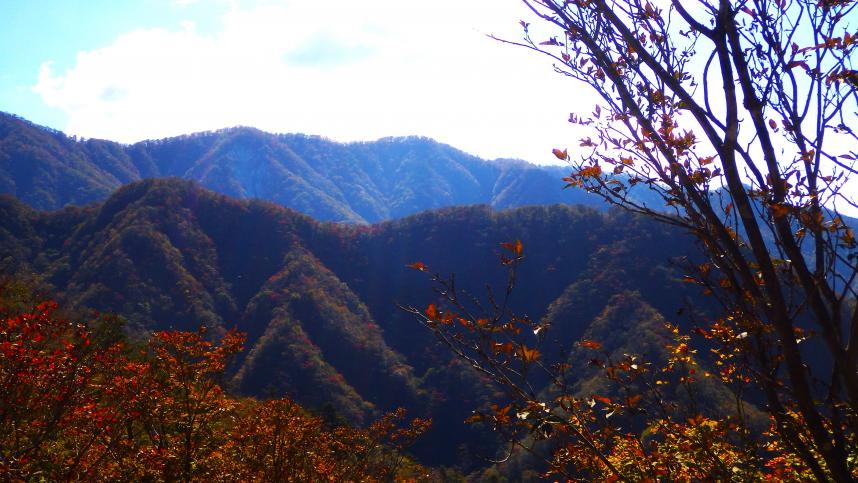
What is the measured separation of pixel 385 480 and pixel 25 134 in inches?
8930

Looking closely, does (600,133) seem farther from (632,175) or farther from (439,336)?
(439,336)

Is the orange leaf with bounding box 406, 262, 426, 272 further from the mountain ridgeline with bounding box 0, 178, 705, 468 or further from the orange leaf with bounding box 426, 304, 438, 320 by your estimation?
the mountain ridgeline with bounding box 0, 178, 705, 468

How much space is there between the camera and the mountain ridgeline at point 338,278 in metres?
76.2

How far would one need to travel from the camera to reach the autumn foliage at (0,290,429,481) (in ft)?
22.4

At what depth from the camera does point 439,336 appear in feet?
8.62

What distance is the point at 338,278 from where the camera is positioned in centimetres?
10375

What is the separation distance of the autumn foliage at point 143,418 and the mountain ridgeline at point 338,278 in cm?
5601

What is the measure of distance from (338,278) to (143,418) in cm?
9510

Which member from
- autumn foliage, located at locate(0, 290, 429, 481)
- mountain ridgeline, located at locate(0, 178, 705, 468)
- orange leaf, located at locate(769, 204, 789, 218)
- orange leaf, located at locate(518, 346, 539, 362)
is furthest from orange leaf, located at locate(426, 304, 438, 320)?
mountain ridgeline, located at locate(0, 178, 705, 468)

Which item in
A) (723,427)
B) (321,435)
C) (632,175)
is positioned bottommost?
(321,435)

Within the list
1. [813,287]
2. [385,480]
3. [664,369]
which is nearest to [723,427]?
[664,369]

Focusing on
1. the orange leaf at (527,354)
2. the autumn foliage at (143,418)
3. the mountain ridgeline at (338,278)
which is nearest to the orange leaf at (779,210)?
the orange leaf at (527,354)

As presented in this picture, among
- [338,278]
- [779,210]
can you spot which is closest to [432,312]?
[779,210]

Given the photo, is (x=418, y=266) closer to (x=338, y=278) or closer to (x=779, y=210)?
(x=779, y=210)
